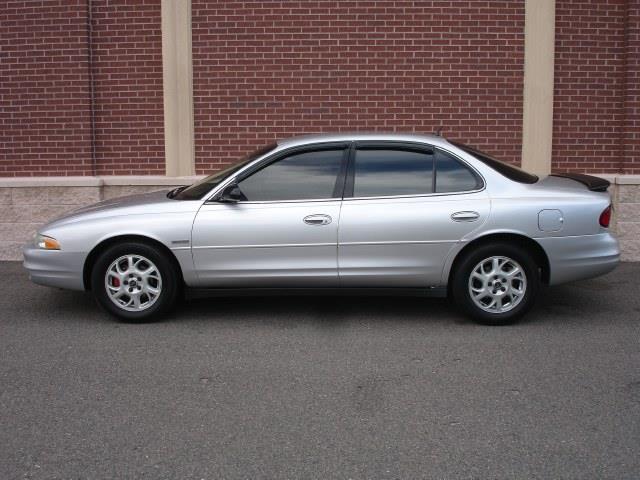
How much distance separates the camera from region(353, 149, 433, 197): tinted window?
660 cm

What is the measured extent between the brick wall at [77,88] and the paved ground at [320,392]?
3061mm

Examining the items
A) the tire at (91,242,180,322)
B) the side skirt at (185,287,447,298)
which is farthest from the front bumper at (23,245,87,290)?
the side skirt at (185,287,447,298)

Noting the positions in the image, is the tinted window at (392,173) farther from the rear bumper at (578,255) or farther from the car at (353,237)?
the rear bumper at (578,255)

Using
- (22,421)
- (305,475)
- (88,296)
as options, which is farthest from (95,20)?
(305,475)

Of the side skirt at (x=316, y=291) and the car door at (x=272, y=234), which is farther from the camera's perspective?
the side skirt at (x=316, y=291)

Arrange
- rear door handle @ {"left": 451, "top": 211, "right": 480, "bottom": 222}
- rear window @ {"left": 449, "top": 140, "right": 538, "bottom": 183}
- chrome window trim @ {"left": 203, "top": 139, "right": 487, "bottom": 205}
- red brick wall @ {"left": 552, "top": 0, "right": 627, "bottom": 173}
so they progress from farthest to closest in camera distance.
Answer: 1. red brick wall @ {"left": 552, "top": 0, "right": 627, "bottom": 173}
2. rear window @ {"left": 449, "top": 140, "right": 538, "bottom": 183}
3. chrome window trim @ {"left": 203, "top": 139, "right": 487, "bottom": 205}
4. rear door handle @ {"left": 451, "top": 211, "right": 480, "bottom": 222}

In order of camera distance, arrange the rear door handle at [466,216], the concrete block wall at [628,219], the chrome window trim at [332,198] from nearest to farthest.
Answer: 1. the rear door handle at [466,216]
2. the chrome window trim at [332,198]
3. the concrete block wall at [628,219]

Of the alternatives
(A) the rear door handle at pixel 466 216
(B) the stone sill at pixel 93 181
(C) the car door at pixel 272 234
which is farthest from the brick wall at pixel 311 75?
(A) the rear door handle at pixel 466 216

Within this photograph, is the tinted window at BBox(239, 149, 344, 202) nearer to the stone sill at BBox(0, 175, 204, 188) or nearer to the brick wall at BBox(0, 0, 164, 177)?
the stone sill at BBox(0, 175, 204, 188)

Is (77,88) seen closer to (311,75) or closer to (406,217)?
A: (311,75)

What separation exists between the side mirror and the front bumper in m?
1.23

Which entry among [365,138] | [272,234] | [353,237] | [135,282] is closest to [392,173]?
[365,138]

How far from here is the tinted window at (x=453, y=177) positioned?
6590 mm

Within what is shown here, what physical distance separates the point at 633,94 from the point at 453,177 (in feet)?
13.9
